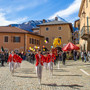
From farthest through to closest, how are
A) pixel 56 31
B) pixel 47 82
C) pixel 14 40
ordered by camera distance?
1. pixel 56 31
2. pixel 14 40
3. pixel 47 82

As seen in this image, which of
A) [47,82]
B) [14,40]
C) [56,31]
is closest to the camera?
[47,82]

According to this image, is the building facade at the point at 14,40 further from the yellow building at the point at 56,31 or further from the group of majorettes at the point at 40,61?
the group of majorettes at the point at 40,61

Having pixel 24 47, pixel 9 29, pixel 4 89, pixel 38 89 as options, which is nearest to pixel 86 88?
pixel 38 89

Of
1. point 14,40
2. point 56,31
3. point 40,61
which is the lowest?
point 40,61

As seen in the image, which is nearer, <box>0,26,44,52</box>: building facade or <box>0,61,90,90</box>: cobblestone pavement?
<box>0,61,90,90</box>: cobblestone pavement

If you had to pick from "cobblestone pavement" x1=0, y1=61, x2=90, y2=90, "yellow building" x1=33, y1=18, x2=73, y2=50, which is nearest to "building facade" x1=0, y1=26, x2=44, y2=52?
"yellow building" x1=33, y1=18, x2=73, y2=50

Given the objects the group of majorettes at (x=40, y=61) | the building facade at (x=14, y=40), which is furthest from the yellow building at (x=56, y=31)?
the group of majorettes at (x=40, y=61)

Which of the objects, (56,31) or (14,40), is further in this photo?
(56,31)

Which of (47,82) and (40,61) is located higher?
(40,61)

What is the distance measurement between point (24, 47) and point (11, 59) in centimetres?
2825

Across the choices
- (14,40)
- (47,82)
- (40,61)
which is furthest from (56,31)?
(47,82)

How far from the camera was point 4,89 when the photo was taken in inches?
268

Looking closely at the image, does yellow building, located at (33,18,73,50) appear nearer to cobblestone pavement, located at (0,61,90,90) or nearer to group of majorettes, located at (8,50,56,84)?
group of majorettes, located at (8,50,56,84)

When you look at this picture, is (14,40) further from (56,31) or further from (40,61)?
(40,61)
